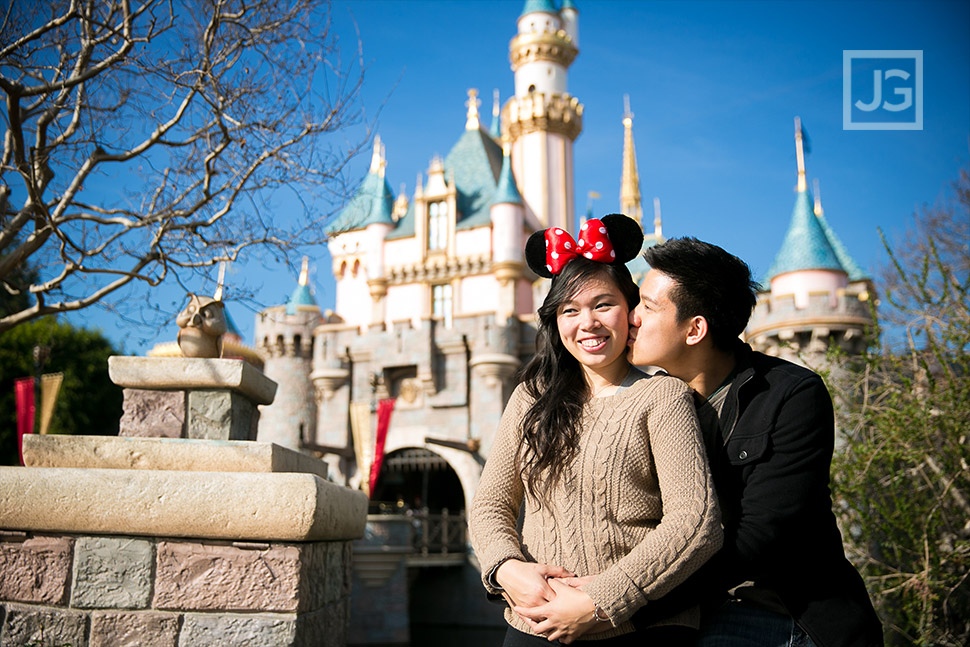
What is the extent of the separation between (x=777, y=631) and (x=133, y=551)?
208cm

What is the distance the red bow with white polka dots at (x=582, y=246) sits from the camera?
2.02 meters

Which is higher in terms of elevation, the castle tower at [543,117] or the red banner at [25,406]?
the castle tower at [543,117]

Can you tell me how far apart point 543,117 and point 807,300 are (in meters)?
10.2

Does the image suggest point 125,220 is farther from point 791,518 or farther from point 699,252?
point 791,518

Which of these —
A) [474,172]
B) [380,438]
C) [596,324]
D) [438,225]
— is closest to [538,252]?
[596,324]

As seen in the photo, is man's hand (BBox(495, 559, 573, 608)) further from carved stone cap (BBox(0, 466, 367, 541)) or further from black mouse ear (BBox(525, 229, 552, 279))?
carved stone cap (BBox(0, 466, 367, 541))

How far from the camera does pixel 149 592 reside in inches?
108

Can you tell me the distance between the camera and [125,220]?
20.5 feet

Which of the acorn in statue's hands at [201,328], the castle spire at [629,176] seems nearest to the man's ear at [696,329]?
the acorn in statue's hands at [201,328]

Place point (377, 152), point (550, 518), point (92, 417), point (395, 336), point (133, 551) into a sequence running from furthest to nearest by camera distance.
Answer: point (377, 152), point (92, 417), point (395, 336), point (133, 551), point (550, 518)

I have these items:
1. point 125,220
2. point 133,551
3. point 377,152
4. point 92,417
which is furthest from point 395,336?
point 133,551

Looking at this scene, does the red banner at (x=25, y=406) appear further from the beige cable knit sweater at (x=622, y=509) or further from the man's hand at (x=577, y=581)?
the man's hand at (x=577, y=581)

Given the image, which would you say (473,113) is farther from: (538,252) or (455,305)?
(538,252)

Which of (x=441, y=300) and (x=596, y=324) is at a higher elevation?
(x=441, y=300)
